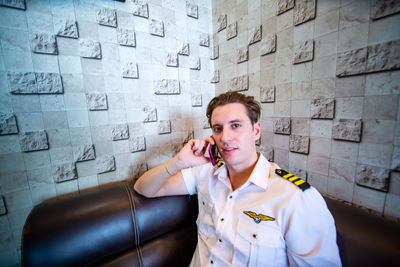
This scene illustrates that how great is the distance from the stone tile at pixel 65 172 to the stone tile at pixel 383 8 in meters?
2.30

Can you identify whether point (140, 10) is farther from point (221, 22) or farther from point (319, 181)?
point (319, 181)

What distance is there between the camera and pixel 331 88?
1064mm

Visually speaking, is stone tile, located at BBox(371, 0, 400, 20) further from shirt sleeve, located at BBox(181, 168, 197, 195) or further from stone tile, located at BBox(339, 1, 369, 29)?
shirt sleeve, located at BBox(181, 168, 197, 195)

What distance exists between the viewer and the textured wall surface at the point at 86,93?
3.56 feet

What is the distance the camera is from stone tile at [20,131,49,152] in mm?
1117

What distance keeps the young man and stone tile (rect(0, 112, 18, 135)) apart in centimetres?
94

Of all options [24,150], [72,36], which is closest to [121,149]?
[24,150]

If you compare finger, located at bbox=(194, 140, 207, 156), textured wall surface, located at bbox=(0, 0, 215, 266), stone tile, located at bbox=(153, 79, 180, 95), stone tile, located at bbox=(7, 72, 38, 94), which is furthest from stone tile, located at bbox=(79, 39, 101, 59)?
finger, located at bbox=(194, 140, 207, 156)

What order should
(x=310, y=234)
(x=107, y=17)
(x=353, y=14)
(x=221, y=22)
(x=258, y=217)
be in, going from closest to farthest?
(x=310, y=234)
(x=258, y=217)
(x=353, y=14)
(x=107, y=17)
(x=221, y=22)

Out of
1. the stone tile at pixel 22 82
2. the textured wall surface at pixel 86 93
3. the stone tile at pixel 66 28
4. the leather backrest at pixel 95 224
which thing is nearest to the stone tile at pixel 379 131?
the leather backrest at pixel 95 224

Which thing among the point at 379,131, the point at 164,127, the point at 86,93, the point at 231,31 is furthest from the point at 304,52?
the point at 86,93

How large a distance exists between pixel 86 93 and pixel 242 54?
58.9 inches

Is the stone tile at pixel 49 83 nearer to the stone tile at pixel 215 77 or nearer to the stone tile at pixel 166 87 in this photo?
the stone tile at pixel 166 87

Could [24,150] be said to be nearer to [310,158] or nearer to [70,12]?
[70,12]
